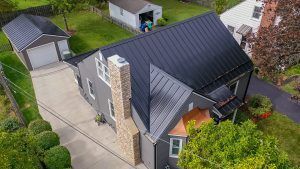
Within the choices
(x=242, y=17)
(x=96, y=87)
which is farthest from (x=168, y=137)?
(x=242, y=17)

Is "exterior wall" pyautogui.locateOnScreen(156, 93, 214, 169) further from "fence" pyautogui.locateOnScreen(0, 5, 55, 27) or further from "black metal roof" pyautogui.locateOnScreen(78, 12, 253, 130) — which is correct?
"fence" pyautogui.locateOnScreen(0, 5, 55, 27)

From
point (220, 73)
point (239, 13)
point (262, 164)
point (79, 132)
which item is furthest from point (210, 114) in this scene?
point (239, 13)

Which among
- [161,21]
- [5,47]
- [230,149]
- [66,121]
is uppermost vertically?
[230,149]

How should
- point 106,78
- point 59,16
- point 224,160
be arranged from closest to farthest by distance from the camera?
point 224,160, point 106,78, point 59,16

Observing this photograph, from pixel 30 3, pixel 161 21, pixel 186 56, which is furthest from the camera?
pixel 30 3

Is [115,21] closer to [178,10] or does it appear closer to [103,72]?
[178,10]

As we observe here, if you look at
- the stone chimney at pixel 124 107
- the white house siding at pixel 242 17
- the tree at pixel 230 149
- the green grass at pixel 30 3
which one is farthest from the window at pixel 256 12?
the green grass at pixel 30 3

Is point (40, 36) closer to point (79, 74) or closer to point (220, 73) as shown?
point (79, 74)

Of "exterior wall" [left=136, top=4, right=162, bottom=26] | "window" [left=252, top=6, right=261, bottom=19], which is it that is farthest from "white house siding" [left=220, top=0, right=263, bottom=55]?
"exterior wall" [left=136, top=4, right=162, bottom=26]
